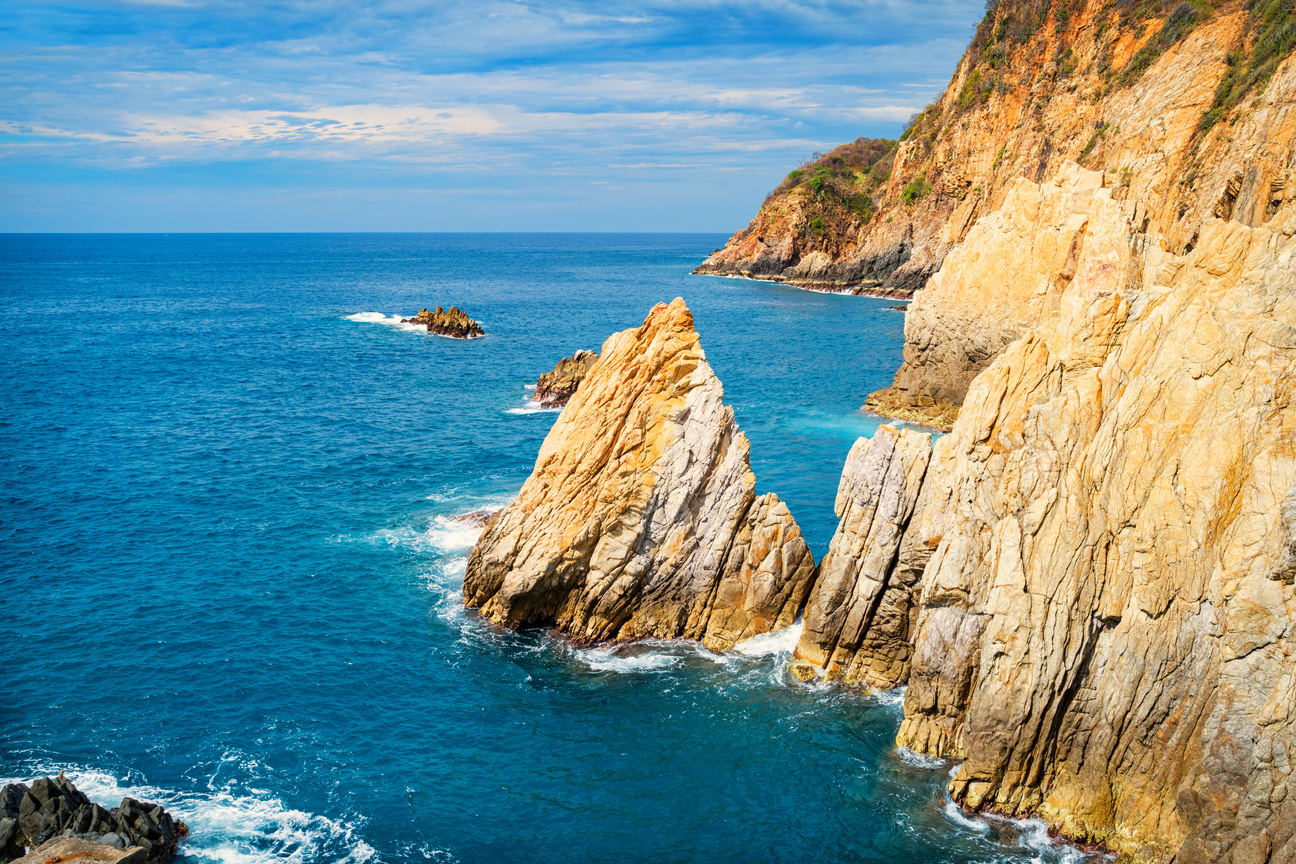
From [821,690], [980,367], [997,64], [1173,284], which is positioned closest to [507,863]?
[821,690]

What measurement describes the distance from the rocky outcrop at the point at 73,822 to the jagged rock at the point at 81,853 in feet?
0.42

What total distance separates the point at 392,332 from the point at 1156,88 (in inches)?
3166

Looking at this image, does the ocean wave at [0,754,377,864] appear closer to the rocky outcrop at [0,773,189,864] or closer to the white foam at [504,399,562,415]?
the rocky outcrop at [0,773,189,864]

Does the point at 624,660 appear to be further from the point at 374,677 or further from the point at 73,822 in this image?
the point at 73,822

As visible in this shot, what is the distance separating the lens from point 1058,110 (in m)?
95.4

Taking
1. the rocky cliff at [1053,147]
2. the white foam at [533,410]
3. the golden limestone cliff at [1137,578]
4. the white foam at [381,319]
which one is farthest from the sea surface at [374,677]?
the white foam at [381,319]

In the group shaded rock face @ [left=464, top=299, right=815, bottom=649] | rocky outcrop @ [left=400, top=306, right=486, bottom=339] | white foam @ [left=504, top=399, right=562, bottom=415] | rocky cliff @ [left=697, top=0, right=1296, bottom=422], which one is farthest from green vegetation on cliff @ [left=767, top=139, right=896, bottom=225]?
shaded rock face @ [left=464, top=299, right=815, bottom=649]

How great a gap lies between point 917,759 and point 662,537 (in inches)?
426

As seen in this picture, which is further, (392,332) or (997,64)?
(997,64)

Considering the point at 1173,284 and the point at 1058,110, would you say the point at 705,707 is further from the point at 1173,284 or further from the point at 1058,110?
the point at 1058,110

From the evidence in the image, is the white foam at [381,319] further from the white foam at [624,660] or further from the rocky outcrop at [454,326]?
the white foam at [624,660]

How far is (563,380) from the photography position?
66.8 metres

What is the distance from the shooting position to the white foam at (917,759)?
23.6 metres

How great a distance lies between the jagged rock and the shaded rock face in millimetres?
13804
